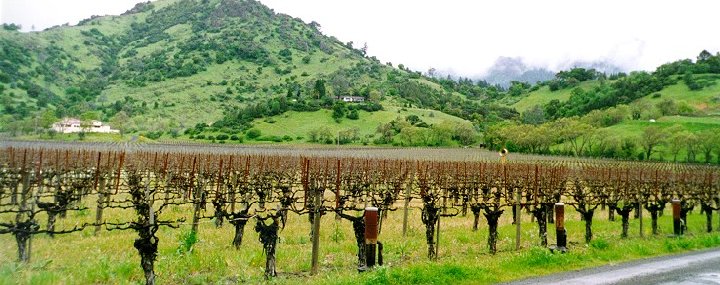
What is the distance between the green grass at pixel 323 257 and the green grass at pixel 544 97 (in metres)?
159

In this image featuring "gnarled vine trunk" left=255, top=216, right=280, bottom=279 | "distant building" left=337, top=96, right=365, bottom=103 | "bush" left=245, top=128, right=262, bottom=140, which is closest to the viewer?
"gnarled vine trunk" left=255, top=216, right=280, bottom=279

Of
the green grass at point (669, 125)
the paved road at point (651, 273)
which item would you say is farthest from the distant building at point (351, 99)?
the paved road at point (651, 273)

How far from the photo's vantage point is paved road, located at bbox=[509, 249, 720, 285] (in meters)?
9.92

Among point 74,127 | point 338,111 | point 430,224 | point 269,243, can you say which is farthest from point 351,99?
point 269,243

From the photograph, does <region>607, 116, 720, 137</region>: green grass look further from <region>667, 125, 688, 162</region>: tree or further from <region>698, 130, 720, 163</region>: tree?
<region>698, 130, 720, 163</region>: tree

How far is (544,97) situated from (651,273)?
177005mm

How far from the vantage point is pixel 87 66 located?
158 m

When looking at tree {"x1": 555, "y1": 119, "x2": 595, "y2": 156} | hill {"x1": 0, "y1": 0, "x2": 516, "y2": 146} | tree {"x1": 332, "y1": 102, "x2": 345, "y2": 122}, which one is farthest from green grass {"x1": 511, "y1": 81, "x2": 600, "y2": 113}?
tree {"x1": 555, "y1": 119, "x2": 595, "y2": 156}

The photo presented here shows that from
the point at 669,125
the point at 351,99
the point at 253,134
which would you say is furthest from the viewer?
the point at 351,99

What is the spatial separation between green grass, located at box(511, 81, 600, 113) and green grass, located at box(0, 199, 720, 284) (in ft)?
521

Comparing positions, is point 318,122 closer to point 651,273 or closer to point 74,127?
point 74,127

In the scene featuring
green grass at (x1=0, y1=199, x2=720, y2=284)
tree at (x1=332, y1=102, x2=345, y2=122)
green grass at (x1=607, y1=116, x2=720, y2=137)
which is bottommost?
green grass at (x1=0, y1=199, x2=720, y2=284)

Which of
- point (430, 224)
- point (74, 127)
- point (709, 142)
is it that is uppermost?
point (709, 142)

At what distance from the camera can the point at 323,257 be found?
12.5 m
